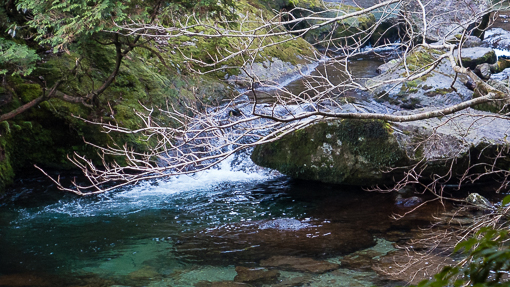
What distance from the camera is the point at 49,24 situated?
521cm

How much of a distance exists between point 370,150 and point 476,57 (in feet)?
29.1

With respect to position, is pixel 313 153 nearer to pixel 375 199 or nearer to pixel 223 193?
pixel 375 199

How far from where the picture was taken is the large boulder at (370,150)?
6.68 m

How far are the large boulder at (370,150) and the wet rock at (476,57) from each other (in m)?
6.22

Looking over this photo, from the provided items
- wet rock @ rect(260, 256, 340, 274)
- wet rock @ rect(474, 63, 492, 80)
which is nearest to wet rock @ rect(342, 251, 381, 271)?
wet rock @ rect(260, 256, 340, 274)

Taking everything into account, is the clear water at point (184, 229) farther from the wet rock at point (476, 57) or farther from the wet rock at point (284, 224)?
the wet rock at point (476, 57)

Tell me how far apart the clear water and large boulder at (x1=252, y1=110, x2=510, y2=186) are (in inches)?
14.5

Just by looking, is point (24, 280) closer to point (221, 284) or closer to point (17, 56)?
point (221, 284)

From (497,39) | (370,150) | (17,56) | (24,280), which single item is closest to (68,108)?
(17,56)

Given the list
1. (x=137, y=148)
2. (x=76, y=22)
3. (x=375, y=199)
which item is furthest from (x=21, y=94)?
(x=375, y=199)

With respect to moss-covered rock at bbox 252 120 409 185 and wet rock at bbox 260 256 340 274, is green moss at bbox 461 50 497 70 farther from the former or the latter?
wet rock at bbox 260 256 340 274

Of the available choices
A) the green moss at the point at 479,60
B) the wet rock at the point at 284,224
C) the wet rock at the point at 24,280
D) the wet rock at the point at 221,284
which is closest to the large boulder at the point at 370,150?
the wet rock at the point at 284,224

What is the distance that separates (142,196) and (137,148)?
1209mm

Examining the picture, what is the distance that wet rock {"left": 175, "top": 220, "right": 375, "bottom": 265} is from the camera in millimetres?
5082
